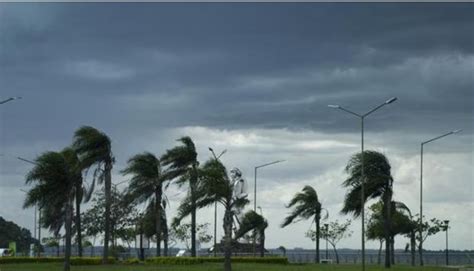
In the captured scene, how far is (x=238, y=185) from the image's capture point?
5397 cm

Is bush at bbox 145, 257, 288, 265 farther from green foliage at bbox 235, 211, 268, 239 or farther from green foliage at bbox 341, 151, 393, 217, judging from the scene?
green foliage at bbox 341, 151, 393, 217

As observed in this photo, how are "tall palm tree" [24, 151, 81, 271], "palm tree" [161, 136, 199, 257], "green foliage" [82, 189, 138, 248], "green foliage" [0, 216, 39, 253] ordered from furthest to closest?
"green foliage" [0, 216, 39, 253] < "green foliage" [82, 189, 138, 248] < "palm tree" [161, 136, 199, 257] < "tall palm tree" [24, 151, 81, 271]

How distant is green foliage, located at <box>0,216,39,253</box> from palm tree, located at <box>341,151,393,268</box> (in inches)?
3934

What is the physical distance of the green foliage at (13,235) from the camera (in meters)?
151

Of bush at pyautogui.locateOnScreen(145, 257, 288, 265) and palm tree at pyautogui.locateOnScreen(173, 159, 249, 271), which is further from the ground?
palm tree at pyautogui.locateOnScreen(173, 159, 249, 271)

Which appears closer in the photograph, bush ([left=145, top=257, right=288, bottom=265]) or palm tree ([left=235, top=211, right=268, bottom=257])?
bush ([left=145, top=257, right=288, bottom=265])

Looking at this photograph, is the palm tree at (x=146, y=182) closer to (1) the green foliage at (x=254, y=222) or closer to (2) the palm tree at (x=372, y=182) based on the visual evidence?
(1) the green foliage at (x=254, y=222)

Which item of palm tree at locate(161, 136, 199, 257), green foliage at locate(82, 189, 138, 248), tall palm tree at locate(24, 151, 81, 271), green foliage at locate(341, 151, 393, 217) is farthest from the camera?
green foliage at locate(82, 189, 138, 248)

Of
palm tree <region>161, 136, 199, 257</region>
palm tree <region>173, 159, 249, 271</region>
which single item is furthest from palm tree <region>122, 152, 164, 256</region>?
palm tree <region>173, 159, 249, 271</region>

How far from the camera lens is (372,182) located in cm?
6159

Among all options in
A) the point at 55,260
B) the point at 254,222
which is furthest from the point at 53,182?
the point at 254,222

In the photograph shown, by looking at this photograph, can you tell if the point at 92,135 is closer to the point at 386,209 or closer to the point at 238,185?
the point at 238,185

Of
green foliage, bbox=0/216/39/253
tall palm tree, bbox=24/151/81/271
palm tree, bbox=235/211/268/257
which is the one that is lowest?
green foliage, bbox=0/216/39/253

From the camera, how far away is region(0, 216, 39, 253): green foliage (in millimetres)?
150625
